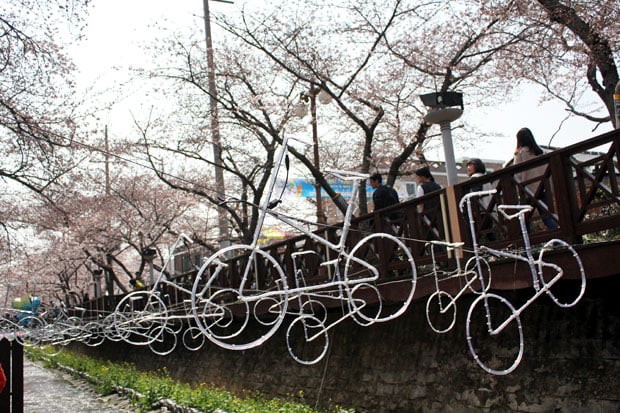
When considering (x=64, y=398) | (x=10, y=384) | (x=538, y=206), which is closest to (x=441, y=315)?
(x=538, y=206)

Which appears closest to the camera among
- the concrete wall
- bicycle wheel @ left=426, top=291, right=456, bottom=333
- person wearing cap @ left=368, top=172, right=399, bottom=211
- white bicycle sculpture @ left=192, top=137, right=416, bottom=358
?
white bicycle sculpture @ left=192, top=137, right=416, bottom=358

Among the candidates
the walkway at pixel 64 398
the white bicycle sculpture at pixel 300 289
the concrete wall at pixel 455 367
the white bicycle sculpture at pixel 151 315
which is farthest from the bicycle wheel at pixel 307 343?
the walkway at pixel 64 398

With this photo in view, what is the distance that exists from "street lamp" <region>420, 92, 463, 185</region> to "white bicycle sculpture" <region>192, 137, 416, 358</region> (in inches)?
56.2

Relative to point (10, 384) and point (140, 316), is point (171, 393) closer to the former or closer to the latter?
point (140, 316)

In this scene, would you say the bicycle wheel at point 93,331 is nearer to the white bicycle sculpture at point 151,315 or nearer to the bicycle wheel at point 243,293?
the white bicycle sculpture at point 151,315

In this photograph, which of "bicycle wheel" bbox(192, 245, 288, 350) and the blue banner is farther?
the blue banner

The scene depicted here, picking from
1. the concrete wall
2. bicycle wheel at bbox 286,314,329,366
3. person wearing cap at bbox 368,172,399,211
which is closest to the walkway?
the concrete wall

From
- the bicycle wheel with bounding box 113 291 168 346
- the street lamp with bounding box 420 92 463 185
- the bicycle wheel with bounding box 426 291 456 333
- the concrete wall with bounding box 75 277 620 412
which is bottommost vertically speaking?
the concrete wall with bounding box 75 277 620 412

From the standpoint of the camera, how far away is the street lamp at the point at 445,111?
363 inches

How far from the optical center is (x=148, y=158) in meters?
20.7

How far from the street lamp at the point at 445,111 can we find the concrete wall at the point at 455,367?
2150 millimetres

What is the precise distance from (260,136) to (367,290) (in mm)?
9130

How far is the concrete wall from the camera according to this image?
796 centimetres

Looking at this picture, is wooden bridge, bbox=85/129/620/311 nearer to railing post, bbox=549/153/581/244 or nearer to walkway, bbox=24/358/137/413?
railing post, bbox=549/153/581/244
